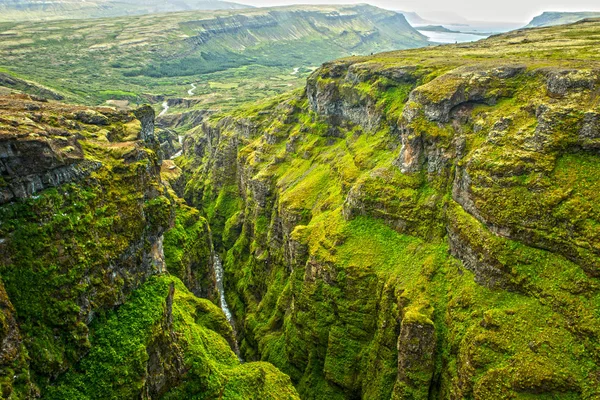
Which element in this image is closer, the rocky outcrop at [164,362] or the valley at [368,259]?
the valley at [368,259]

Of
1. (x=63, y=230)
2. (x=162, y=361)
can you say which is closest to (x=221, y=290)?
(x=162, y=361)

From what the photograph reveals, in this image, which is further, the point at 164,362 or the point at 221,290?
the point at 221,290

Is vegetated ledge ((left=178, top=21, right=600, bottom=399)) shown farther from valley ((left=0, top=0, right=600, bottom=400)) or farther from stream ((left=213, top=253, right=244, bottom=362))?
stream ((left=213, top=253, right=244, bottom=362))

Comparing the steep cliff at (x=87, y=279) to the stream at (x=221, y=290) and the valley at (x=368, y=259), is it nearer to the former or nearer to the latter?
the valley at (x=368, y=259)

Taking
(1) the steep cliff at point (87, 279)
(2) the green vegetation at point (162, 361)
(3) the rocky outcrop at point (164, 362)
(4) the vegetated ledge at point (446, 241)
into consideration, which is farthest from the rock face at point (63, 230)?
(4) the vegetated ledge at point (446, 241)

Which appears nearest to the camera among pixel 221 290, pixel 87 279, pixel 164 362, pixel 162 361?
pixel 87 279

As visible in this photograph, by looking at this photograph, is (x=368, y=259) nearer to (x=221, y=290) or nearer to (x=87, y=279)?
(x=87, y=279)

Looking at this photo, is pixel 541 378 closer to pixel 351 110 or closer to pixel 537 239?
pixel 537 239
